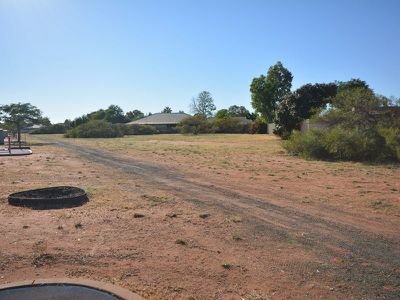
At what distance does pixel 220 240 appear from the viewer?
6117 mm

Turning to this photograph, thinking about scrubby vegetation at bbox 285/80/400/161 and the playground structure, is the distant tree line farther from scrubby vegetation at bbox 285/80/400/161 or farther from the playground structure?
the playground structure

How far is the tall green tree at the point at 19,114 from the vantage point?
40.1 m

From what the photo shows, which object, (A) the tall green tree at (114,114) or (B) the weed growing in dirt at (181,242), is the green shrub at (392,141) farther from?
(A) the tall green tree at (114,114)

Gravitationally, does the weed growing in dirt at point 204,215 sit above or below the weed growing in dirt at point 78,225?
below

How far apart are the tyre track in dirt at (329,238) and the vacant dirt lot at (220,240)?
0.02 meters

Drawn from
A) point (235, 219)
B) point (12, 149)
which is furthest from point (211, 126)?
point (235, 219)

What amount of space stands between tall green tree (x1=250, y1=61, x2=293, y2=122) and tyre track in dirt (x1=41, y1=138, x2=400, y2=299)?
148ft

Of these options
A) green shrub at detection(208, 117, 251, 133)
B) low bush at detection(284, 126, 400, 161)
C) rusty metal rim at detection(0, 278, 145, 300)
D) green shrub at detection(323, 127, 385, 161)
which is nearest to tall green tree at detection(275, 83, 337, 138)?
low bush at detection(284, 126, 400, 161)

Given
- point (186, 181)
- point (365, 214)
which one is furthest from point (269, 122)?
point (365, 214)

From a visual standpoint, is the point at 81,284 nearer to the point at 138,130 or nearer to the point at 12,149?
the point at 12,149

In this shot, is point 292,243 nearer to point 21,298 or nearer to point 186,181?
point 21,298

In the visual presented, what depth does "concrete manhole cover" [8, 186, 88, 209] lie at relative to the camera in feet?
27.4

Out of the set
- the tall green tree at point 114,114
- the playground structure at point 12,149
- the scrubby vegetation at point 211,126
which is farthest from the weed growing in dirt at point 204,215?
the tall green tree at point 114,114

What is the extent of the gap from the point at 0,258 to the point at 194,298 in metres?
2.80
